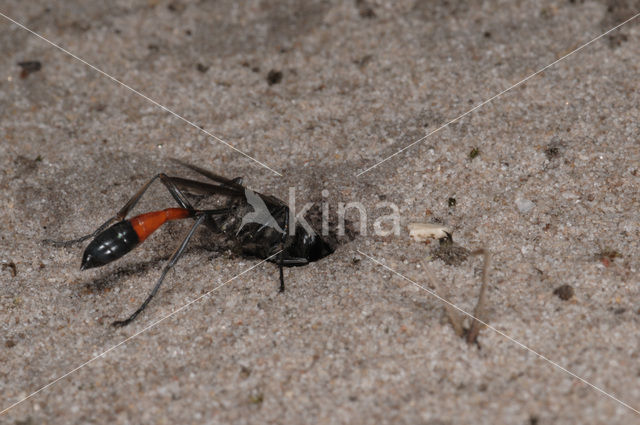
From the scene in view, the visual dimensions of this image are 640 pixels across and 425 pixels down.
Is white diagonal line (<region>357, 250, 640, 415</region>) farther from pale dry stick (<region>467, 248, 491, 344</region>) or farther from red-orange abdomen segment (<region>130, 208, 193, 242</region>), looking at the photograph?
red-orange abdomen segment (<region>130, 208, 193, 242</region>)

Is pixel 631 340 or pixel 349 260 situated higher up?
pixel 631 340

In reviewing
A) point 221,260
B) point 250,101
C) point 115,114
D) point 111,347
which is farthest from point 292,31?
point 111,347

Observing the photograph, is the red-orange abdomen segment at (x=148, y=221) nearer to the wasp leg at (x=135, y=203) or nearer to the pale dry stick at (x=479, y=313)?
the wasp leg at (x=135, y=203)

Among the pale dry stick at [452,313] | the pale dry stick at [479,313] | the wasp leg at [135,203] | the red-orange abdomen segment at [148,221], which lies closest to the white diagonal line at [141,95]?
the wasp leg at [135,203]

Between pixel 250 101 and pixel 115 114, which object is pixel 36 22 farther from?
pixel 250 101

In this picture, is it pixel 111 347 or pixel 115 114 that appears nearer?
pixel 111 347

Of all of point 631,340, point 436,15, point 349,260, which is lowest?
point 349,260
